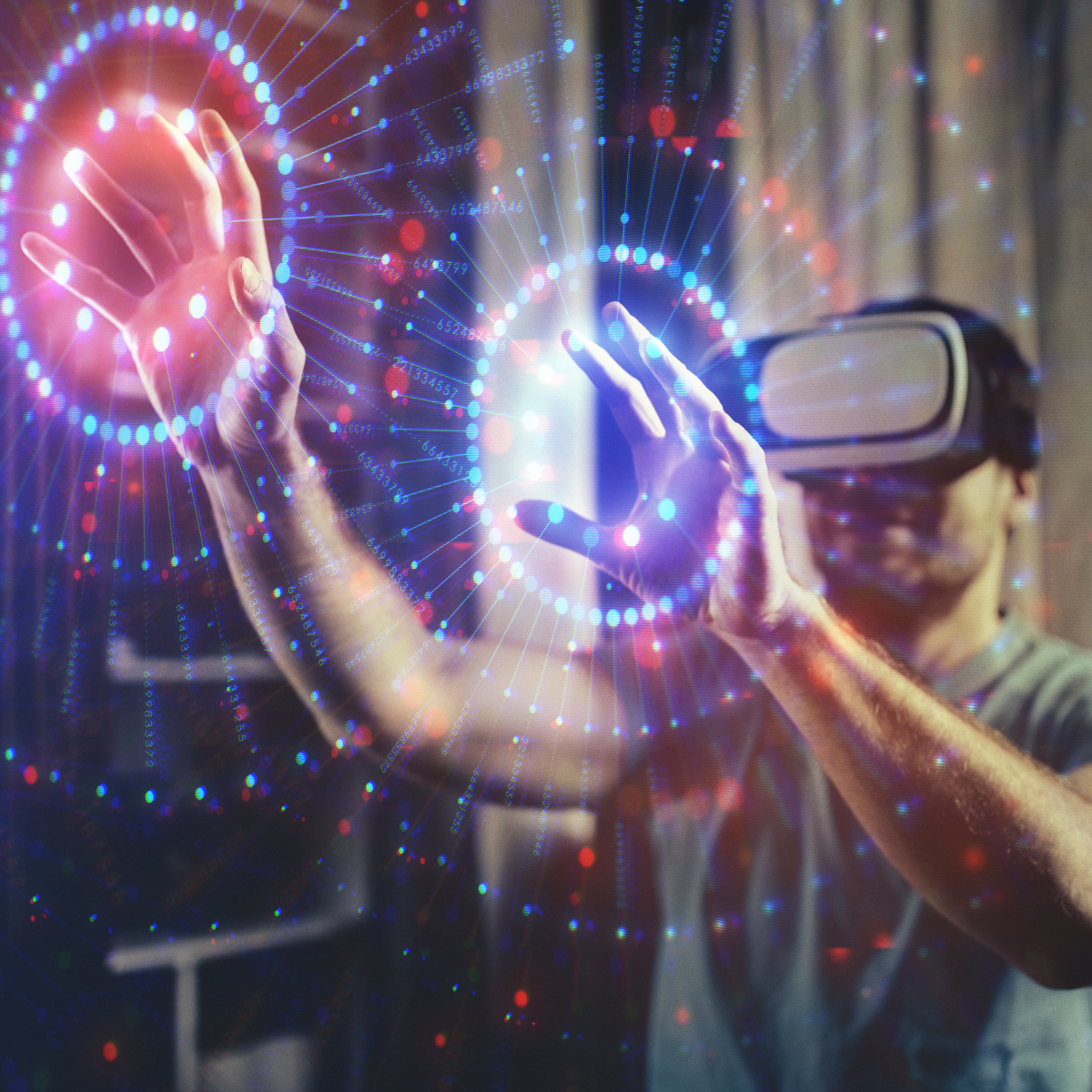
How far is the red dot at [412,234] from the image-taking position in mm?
884

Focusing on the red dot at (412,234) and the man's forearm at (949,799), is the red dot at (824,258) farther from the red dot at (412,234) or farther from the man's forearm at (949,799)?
the red dot at (412,234)

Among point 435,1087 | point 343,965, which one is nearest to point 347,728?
point 343,965

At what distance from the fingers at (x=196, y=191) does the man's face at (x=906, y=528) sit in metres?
0.71

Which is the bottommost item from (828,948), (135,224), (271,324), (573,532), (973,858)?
(828,948)

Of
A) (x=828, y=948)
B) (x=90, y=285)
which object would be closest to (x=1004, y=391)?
(x=828, y=948)

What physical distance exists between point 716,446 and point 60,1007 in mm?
1132

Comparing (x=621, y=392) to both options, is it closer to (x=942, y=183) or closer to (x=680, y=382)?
(x=680, y=382)

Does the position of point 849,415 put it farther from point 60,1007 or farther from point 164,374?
point 60,1007

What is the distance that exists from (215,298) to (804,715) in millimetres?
764

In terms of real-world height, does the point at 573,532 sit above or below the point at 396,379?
below

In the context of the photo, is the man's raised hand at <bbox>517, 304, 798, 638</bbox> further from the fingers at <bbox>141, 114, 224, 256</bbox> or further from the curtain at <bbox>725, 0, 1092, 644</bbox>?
the fingers at <bbox>141, 114, 224, 256</bbox>

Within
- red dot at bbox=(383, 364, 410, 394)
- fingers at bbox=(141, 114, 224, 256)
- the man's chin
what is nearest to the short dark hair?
the man's chin

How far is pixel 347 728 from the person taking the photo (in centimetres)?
89

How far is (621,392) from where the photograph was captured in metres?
0.69
